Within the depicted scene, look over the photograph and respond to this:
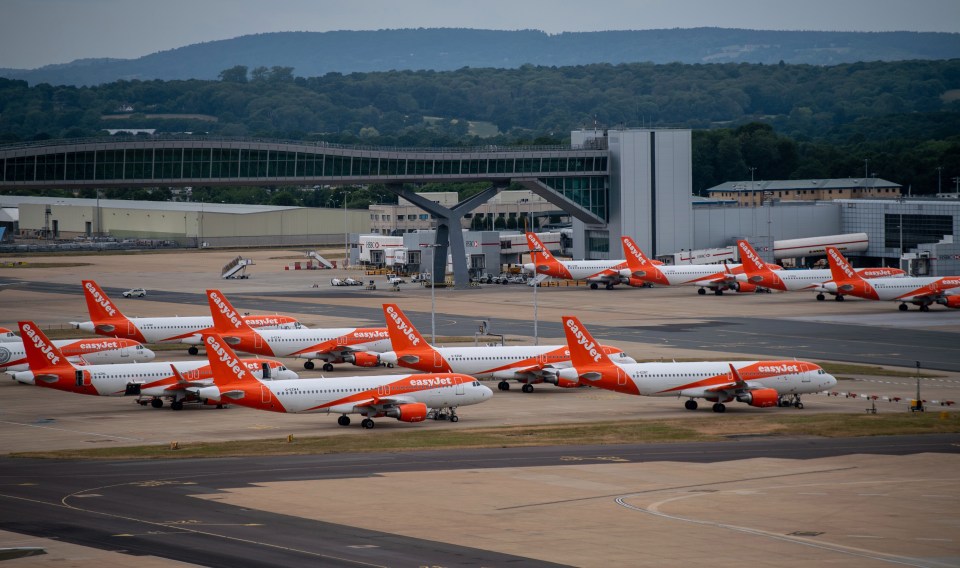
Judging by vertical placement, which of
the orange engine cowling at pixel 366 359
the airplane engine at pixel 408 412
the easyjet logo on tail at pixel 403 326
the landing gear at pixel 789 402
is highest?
the easyjet logo on tail at pixel 403 326

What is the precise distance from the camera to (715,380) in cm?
8694

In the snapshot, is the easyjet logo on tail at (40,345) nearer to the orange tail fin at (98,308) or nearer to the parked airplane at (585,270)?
the orange tail fin at (98,308)

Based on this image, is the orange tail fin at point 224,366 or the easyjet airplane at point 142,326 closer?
the orange tail fin at point 224,366

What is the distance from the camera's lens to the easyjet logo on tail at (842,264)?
14500cm

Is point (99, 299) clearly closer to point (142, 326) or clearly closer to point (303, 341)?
point (142, 326)

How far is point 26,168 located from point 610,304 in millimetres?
66593

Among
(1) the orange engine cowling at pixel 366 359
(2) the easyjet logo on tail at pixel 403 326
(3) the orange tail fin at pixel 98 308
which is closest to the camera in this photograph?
(2) the easyjet logo on tail at pixel 403 326

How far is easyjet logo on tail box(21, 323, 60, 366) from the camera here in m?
87.8

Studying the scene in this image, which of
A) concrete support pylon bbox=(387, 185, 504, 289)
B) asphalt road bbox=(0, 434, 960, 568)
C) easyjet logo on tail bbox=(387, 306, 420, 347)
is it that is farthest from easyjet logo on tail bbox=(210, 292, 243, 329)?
concrete support pylon bbox=(387, 185, 504, 289)

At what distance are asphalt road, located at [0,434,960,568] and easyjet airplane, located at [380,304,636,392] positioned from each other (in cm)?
2148

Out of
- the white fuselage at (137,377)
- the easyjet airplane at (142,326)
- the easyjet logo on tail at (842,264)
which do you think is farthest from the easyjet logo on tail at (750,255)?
the white fuselage at (137,377)

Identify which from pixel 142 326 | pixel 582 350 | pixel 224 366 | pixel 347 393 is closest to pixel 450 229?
pixel 142 326

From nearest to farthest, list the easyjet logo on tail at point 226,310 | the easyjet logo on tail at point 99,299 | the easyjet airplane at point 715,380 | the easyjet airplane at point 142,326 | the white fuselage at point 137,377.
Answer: the easyjet airplane at point 715,380
the white fuselage at point 137,377
the easyjet logo on tail at point 226,310
the easyjet airplane at point 142,326
the easyjet logo on tail at point 99,299

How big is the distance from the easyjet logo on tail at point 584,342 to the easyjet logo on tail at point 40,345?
112 feet
